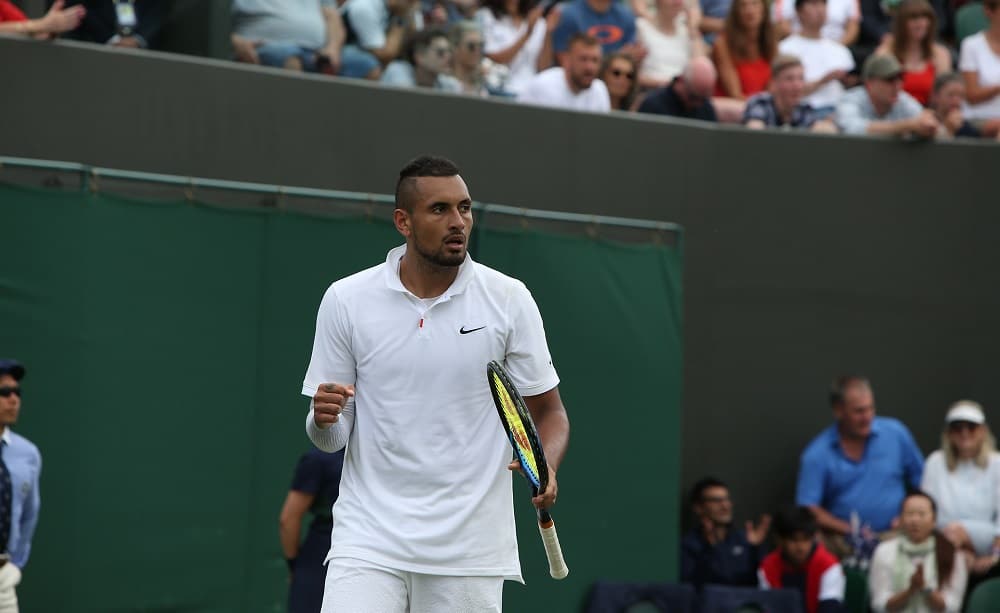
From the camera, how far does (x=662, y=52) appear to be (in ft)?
42.5

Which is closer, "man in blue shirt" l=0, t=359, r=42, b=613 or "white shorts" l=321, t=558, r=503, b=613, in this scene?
"white shorts" l=321, t=558, r=503, b=613

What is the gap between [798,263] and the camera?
12.6 m

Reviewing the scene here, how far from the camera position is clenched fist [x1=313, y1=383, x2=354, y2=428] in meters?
5.05

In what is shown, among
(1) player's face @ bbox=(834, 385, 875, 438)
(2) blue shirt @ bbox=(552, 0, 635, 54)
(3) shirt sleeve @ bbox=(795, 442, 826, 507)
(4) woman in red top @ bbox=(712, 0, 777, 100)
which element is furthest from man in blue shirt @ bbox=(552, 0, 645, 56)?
(3) shirt sleeve @ bbox=(795, 442, 826, 507)

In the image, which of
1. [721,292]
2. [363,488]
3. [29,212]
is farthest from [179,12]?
[363,488]

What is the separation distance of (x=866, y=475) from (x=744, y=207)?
2.17 metres

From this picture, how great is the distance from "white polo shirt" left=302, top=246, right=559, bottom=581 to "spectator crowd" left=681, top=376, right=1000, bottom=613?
568 cm

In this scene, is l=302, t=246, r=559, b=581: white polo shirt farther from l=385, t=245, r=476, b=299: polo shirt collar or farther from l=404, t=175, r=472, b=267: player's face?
l=404, t=175, r=472, b=267: player's face

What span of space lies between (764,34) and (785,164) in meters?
1.04

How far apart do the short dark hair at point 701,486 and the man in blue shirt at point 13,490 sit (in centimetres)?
462

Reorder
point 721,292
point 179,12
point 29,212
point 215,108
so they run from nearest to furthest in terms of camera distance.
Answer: point 29,212 → point 215,108 → point 179,12 → point 721,292

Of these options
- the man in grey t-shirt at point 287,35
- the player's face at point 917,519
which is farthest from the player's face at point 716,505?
the man in grey t-shirt at point 287,35

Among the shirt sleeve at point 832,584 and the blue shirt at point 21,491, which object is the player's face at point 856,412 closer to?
the shirt sleeve at point 832,584

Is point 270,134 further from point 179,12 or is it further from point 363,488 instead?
point 363,488
